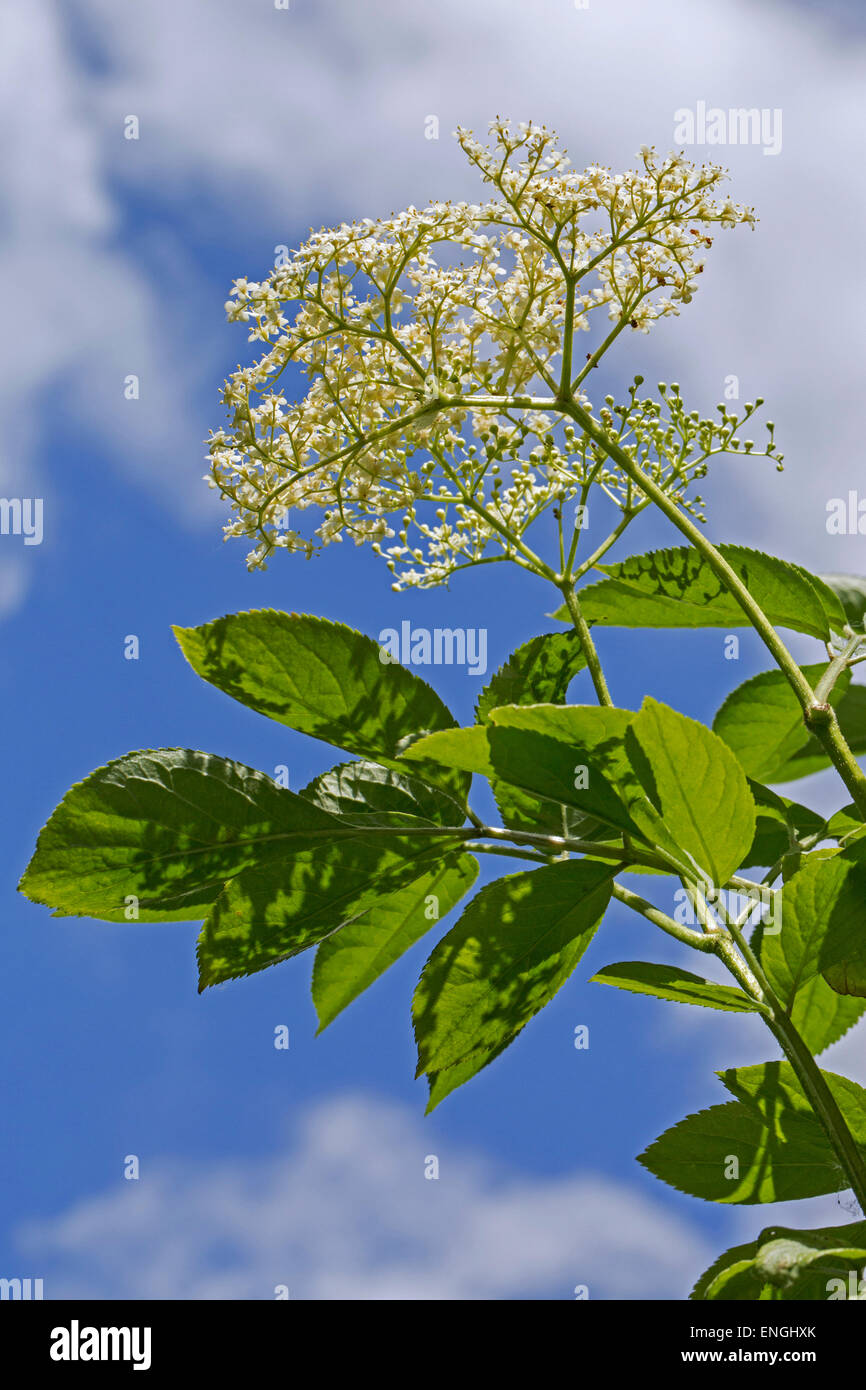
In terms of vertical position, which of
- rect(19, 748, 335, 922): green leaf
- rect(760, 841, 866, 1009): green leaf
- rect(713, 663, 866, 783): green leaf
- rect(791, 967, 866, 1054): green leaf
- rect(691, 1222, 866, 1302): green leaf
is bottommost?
rect(691, 1222, 866, 1302): green leaf

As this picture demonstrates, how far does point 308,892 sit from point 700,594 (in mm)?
808

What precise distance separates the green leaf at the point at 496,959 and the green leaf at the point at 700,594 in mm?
548

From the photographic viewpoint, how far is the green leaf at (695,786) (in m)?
1.36

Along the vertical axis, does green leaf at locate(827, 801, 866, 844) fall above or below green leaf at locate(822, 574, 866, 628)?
below

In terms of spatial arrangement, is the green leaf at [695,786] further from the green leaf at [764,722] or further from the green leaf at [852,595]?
the green leaf at [852,595]

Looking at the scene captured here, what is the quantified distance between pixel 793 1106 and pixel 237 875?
0.82 m

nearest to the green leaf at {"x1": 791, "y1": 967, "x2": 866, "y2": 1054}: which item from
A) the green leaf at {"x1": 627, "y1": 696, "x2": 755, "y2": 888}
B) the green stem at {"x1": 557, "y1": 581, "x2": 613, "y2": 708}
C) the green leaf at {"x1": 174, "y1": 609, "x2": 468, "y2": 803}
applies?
the green leaf at {"x1": 627, "y1": 696, "x2": 755, "y2": 888}

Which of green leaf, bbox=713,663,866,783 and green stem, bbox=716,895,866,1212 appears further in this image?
green leaf, bbox=713,663,866,783

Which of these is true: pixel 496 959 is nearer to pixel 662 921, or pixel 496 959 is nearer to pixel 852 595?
pixel 662 921

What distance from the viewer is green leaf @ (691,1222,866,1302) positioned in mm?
1157

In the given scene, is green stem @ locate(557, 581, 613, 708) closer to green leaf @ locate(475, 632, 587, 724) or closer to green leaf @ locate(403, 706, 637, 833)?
green leaf @ locate(475, 632, 587, 724)

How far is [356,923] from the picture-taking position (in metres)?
1.82

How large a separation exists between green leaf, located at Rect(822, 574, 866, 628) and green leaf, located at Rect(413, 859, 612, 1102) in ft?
2.82
